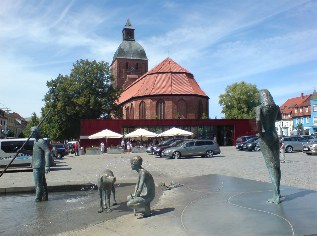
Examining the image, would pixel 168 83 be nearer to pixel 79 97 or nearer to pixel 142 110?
pixel 142 110

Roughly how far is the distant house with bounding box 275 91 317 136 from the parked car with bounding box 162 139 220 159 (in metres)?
60.1

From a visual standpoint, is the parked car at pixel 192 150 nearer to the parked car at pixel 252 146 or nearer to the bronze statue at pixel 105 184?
the parked car at pixel 252 146

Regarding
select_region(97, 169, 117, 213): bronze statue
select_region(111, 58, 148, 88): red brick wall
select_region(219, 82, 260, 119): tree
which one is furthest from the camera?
select_region(111, 58, 148, 88): red brick wall

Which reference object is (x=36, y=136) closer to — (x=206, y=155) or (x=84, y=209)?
(x=84, y=209)

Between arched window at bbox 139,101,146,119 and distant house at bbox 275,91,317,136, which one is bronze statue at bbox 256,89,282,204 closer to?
arched window at bbox 139,101,146,119

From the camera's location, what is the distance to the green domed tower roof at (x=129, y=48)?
10388cm

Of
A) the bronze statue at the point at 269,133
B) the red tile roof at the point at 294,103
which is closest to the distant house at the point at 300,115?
the red tile roof at the point at 294,103

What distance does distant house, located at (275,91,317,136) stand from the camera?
9375cm

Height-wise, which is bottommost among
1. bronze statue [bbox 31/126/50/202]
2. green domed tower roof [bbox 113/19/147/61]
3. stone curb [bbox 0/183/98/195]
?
stone curb [bbox 0/183/98/195]

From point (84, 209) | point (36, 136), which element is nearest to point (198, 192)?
point (84, 209)

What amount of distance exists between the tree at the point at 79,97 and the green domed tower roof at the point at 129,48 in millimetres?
42650

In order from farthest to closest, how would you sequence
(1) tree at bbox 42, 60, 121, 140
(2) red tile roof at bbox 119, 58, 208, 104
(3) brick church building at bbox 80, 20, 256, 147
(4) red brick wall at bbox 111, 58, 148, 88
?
(4) red brick wall at bbox 111, 58, 148, 88, (2) red tile roof at bbox 119, 58, 208, 104, (1) tree at bbox 42, 60, 121, 140, (3) brick church building at bbox 80, 20, 256, 147

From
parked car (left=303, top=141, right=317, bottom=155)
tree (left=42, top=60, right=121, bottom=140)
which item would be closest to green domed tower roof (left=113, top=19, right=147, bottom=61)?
tree (left=42, top=60, right=121, bottom=140)

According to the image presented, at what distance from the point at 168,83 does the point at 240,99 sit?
18.7m
